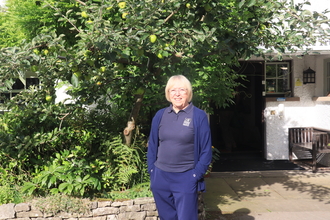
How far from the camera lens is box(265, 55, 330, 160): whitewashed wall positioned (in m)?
8.43

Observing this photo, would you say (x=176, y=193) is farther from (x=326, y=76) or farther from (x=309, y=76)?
(x=326, y=76)

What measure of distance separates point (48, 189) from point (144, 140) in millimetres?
1526

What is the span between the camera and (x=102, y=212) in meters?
4.48

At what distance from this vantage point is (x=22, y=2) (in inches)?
246

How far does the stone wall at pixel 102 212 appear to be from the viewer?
4391 millimetres

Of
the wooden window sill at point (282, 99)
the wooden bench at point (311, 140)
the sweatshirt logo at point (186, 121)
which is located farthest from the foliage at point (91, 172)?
the wooden window sill at point (282, 99)

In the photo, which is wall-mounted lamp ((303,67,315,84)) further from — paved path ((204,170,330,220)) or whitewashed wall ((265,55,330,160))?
paved path ((204,170,330,220))

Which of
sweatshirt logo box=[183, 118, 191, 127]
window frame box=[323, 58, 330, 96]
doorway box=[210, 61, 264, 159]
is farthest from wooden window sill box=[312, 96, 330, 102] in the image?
sweatshirt logo box=[183, 118, 191, 127]

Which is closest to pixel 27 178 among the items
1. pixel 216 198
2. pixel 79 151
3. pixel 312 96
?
pixel 79 151

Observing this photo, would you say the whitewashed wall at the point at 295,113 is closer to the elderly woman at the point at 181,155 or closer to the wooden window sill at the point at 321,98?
the wooden window sill at the point at 321,98

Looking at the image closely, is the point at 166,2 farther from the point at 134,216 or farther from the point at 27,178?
the point at 27,178

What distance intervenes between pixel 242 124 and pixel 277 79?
1938mm

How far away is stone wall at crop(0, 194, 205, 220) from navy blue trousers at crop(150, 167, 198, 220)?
42.0 inches

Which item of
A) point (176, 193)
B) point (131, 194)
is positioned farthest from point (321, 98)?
point (176, 193)
